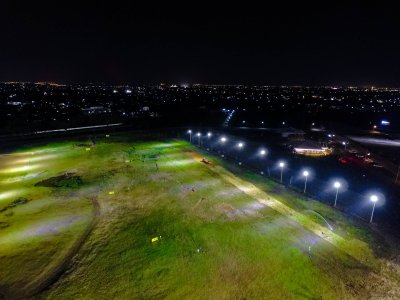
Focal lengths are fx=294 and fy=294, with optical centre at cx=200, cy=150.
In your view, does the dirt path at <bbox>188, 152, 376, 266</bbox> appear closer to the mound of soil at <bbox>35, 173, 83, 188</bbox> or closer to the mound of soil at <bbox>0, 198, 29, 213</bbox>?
the mound of soil at <bbox>35, 173, 83, 188</bbox>

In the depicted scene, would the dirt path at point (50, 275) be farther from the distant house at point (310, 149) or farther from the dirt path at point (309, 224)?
the distant house at point (310, 149)

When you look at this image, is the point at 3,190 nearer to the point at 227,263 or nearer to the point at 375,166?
the point at 227,263

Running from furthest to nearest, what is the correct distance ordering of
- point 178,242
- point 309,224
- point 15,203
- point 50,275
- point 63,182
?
point 63,182 < point 15,203 < point 309,224 < point 178,242 < point 50,275

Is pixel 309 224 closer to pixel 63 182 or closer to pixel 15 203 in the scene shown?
pixel 63 182

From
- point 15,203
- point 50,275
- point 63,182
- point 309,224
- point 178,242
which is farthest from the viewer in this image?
point 63,182

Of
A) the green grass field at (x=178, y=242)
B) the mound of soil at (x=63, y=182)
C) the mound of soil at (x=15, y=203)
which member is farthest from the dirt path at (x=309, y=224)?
the mound of soil at (x=15, y=203)

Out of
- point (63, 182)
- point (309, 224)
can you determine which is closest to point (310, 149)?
point (309, 224)

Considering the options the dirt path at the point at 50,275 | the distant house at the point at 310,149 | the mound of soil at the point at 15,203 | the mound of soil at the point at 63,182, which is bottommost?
the distant house at the point at 310,149
